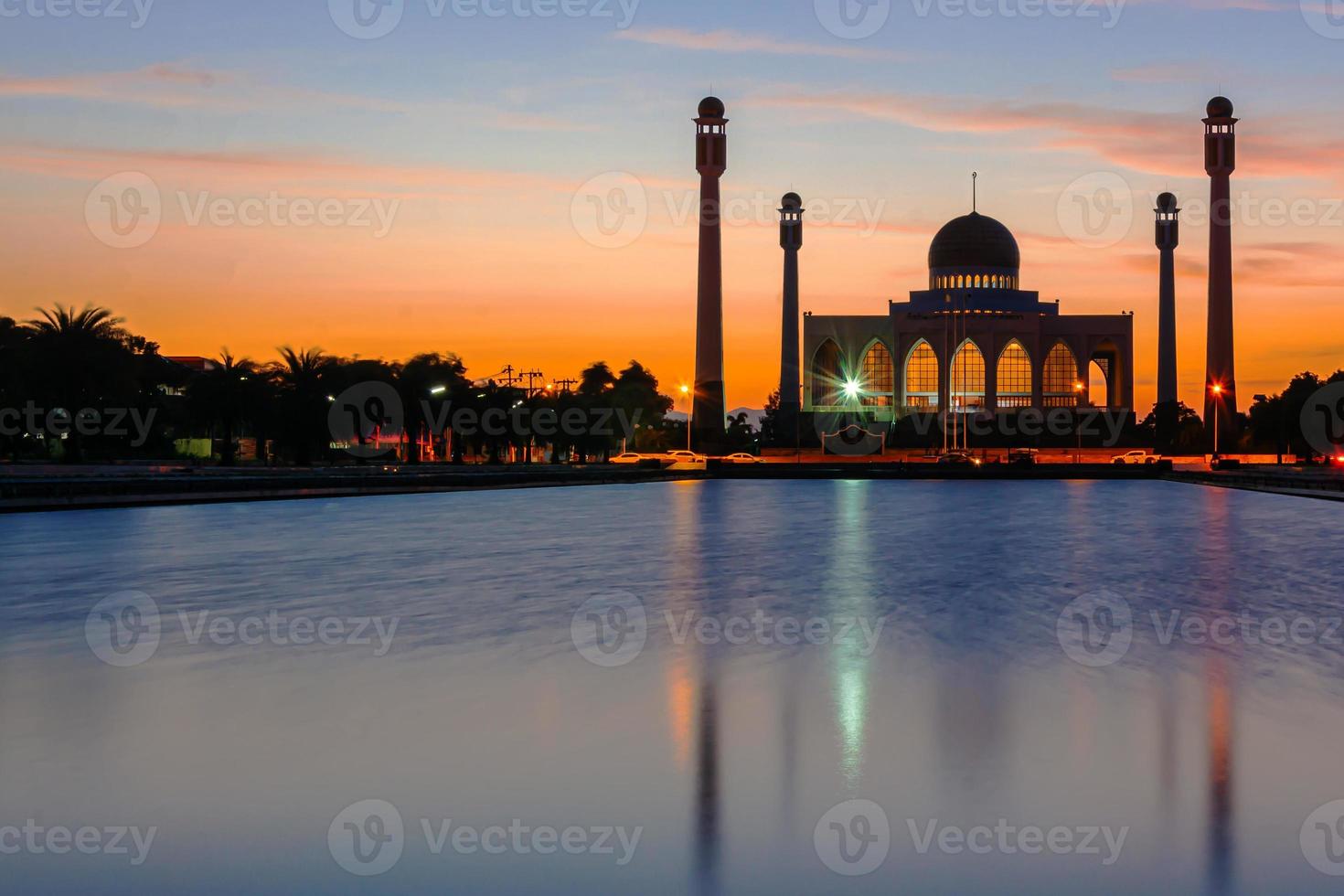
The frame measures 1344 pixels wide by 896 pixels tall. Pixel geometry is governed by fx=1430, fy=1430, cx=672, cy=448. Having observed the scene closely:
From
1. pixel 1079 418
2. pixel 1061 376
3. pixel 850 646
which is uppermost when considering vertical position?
pixel 1061 376

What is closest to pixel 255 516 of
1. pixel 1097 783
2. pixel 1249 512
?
pixel 1249 512

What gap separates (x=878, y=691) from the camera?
33.2ft

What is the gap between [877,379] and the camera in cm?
14588

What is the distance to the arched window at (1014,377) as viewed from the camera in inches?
5645

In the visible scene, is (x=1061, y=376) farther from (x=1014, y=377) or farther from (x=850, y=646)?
(x=850, y=646)

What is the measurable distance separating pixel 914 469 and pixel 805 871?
239ft

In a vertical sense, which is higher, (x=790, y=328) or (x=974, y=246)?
A: (x=974, y=246)

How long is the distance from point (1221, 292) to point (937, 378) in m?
30.1

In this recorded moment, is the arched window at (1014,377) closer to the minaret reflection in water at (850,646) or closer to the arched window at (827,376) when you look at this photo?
the arched window at (827,376)

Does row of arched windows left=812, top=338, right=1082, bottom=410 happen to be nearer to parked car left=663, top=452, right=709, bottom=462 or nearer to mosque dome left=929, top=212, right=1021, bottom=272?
mosque dome left=929, top=212, right=1021, bottom=272

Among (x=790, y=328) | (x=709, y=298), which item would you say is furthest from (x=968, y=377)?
(x=709, y=298)

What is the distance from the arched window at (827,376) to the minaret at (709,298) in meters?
26.9

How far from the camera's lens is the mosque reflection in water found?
6473mm

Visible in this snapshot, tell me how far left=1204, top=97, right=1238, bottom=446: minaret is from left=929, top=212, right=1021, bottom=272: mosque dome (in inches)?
892
